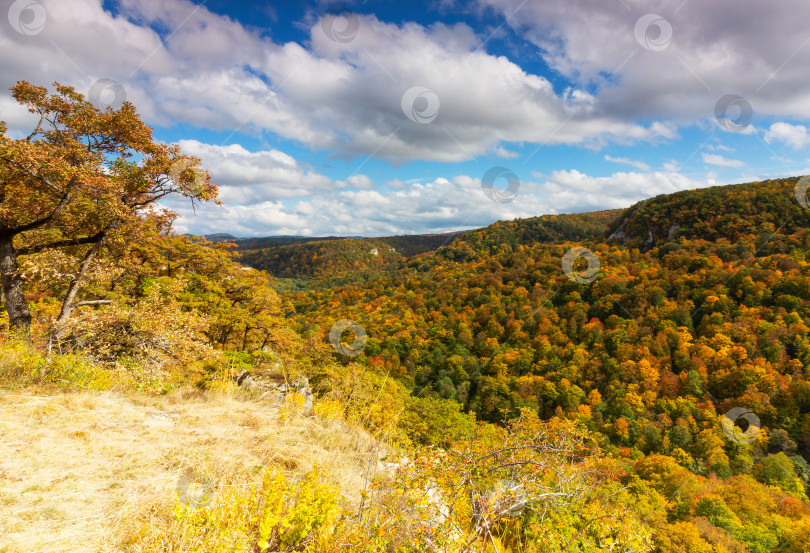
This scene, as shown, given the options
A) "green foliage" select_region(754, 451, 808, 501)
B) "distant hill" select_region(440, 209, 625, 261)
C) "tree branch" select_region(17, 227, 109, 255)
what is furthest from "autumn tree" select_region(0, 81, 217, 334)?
"distant hill" select_region(440, 209, 625, 261)

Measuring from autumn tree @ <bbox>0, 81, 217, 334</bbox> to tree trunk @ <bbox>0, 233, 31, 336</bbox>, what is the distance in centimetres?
1

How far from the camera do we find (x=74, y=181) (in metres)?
6.98

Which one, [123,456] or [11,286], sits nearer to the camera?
[123,456]

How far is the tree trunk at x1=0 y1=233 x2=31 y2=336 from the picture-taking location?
23.8 ft

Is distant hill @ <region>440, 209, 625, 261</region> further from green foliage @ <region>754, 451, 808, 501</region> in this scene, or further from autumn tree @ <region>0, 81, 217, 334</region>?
autumn tree @ <region>0, 81, 217, 334</region>

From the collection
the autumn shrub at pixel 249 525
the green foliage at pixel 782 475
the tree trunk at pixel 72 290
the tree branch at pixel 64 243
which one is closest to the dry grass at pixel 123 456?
the autumn shrub at pixel 249 525

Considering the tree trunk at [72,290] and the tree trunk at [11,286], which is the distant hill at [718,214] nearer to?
the tree trunk at [72,290]

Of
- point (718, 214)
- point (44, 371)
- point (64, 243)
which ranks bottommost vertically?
point (44, 371)

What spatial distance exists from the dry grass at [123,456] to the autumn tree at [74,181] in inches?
152

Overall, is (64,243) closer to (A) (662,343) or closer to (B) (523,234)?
(A) (662,343)

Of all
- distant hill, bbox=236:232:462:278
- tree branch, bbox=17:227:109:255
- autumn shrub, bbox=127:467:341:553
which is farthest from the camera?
distant hill, bbox=236:232:462:278

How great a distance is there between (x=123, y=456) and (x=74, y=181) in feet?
21.5

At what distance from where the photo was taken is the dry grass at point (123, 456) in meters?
2.47

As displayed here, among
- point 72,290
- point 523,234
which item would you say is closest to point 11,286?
point 72,290
